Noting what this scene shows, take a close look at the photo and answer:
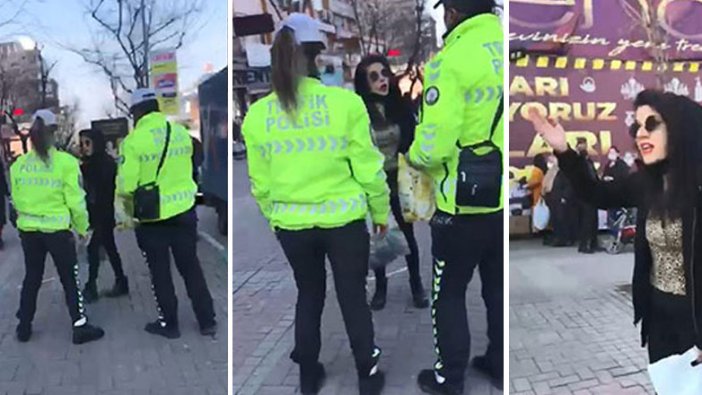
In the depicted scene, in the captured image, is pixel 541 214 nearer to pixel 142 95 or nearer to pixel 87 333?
pixel 142 95

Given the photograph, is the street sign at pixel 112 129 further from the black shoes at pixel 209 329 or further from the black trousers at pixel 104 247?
the black shoes at pixel 209 329

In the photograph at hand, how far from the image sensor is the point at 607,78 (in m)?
1.98

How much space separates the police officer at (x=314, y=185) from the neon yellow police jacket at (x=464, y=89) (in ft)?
0.62

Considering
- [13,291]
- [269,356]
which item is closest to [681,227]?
[269,356]

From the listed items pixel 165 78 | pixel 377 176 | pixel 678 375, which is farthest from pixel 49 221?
pixel 678 375

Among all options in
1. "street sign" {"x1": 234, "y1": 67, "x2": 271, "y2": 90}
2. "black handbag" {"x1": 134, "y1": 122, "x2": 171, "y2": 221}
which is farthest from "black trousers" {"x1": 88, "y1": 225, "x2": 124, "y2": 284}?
"street sign" {"x1": 234, "y1": 67, "x2": 271, "y2": 90}

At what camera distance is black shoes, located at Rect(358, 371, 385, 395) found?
86.0 inches

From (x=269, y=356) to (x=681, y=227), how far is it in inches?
49.4

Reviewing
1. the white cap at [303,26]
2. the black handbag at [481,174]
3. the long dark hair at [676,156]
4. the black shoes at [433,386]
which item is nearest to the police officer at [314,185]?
the white cap at [303,26]

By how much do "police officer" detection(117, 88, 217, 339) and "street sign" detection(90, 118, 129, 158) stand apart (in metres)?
0.02

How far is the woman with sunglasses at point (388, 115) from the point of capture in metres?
2.03

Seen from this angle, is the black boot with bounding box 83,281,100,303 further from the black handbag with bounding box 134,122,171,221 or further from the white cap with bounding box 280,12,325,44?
the white cap with bounding box 280,12,325,44

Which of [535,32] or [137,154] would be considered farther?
[137,154]

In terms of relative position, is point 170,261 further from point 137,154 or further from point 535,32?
point 535,32
